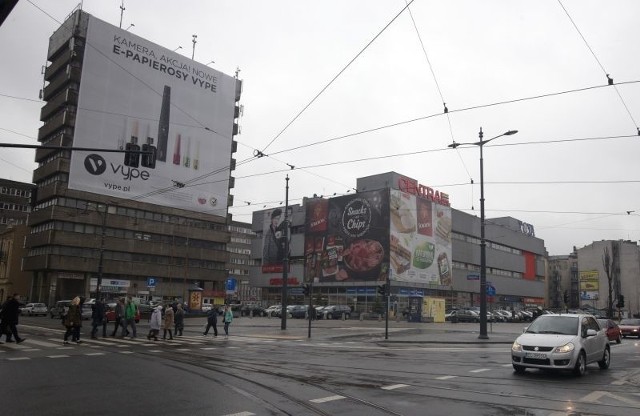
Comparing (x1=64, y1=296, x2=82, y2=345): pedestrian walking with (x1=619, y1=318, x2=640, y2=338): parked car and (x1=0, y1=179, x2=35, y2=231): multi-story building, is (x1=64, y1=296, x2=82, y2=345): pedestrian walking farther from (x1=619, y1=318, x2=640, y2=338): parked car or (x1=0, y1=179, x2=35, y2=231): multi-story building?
(x1=0, y1=179, x2=35, y2=231): multi-story building

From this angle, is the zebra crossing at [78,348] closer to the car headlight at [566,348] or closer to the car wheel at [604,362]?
the car headlight at [566,348]

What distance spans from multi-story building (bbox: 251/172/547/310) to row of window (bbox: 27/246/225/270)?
35.1 feet

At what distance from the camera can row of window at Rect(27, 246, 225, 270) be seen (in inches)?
2606

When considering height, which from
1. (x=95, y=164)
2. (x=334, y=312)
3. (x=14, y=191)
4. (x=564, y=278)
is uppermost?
(x=14, y=191)

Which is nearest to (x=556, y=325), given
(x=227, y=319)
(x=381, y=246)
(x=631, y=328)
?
(x=227, y=319)

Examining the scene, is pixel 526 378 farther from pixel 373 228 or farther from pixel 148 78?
pixel 148 78

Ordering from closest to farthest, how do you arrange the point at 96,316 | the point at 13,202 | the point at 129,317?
the point at 96,316, the point at 129,317, the point at 13,202

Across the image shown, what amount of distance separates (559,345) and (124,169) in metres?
68.4

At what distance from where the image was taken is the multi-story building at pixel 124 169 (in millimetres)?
67562

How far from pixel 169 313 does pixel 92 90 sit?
53.9 metres

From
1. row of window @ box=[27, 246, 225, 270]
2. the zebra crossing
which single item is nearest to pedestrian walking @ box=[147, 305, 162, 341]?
the zebra crossing

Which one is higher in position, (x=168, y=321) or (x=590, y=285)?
(x=590, y=285)

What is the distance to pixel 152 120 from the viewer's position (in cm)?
7456

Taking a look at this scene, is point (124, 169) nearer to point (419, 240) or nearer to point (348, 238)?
point (348, 238)
